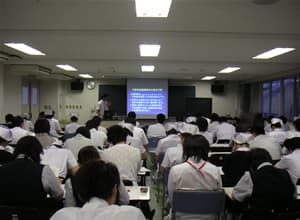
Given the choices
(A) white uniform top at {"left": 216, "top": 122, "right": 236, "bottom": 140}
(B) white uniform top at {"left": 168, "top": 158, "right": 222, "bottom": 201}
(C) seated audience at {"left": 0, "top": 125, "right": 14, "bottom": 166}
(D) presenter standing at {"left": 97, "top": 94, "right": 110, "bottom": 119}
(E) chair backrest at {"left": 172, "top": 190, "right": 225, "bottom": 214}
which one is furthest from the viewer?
(D) presenter standing at {"left": 97, "top": 94, "right": 110, "bottom": 119}

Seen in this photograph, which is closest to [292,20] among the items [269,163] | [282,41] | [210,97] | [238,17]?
[238,17]

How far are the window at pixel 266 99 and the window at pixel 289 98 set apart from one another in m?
Result: 1.70

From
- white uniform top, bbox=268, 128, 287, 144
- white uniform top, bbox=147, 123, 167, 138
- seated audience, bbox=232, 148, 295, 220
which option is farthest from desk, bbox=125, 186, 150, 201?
white uniform top, bbox=147, 123, 167, 138

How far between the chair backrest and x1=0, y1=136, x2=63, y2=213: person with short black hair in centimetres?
110

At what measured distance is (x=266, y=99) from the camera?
1459 centimetres

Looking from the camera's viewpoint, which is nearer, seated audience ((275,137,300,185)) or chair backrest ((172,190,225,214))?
chair backrest ((172,190,225,214))

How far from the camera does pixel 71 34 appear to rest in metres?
5.80

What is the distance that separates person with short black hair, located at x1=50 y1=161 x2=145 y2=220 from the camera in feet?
5.23

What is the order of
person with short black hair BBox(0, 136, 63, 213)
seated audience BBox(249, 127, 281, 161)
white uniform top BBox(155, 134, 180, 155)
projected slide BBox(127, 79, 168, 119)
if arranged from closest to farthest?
1. person with short black hair BBox(0, 136, 63, 213)
2. seated audience BBox(249, 127, 281, 161)
3. white uniform top BBox(155, 134, 180, 155)
4. projected slide BBox(127, 79, 168, 119)

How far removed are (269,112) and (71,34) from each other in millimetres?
10462

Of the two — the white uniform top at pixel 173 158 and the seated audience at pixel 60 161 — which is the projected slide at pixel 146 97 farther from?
the seated audience at pixel 60 161

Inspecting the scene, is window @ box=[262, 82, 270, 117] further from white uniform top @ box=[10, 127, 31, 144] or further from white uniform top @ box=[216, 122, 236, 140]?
white uniform top @ box=[10, 127, 31, 144]

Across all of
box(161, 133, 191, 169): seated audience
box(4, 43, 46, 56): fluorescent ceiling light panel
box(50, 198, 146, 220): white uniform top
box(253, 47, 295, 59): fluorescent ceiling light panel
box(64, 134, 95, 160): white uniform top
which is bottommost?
box(161, 133, 191, 169): seated audience

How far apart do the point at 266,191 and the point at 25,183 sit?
6.83 ft
